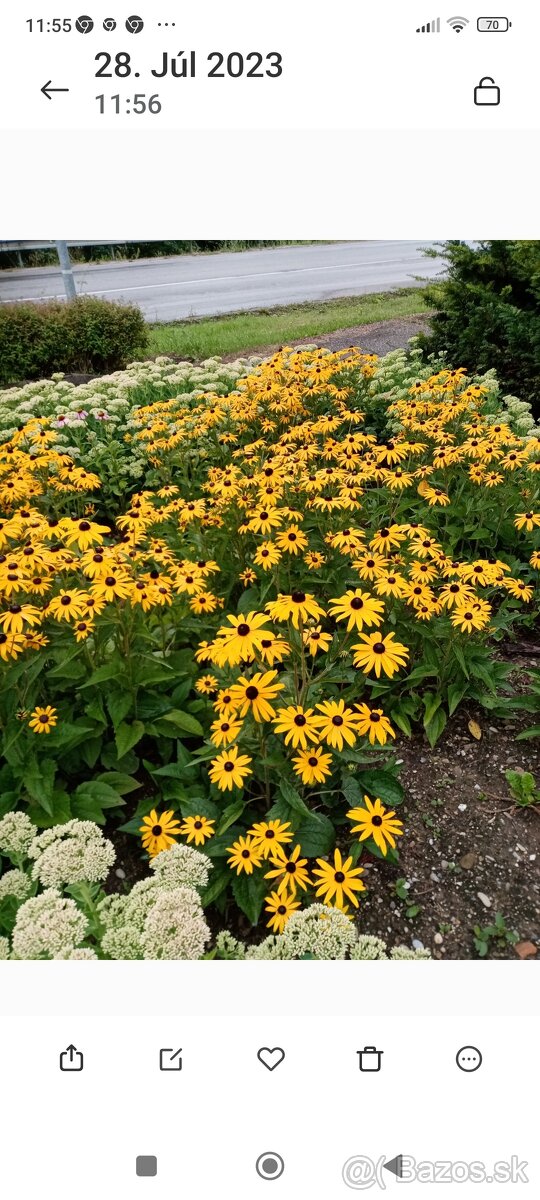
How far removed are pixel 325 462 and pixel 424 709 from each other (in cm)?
186

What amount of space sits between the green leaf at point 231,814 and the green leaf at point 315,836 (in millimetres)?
212

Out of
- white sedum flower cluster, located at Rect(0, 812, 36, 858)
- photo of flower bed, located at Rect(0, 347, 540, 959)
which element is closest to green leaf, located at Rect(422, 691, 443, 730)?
photo of flower bed, located at Rect(0, 347, 540, 959)

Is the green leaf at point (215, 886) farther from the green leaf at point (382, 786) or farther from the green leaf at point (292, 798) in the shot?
the green leaf at point (382, 786)

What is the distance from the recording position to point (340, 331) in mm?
10625

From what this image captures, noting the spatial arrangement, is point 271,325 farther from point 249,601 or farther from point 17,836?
point 17,836

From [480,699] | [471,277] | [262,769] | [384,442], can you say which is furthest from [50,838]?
[471,277]

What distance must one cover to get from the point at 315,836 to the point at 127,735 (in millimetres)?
803

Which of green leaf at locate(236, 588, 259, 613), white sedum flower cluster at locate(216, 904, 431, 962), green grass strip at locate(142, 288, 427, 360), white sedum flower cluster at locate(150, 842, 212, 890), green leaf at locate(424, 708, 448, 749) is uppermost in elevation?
green grass strip at locate(142, 288, 427, 360)

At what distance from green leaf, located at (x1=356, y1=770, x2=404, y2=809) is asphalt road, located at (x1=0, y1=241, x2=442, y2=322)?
438 inches

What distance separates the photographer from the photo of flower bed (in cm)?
195

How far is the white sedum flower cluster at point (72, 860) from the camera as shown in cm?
184
